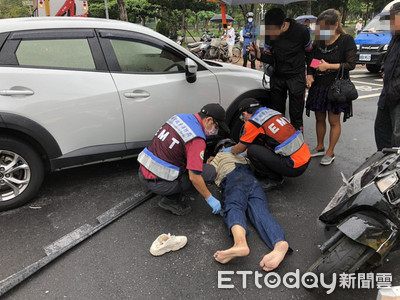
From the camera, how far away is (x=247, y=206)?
9.29 feet

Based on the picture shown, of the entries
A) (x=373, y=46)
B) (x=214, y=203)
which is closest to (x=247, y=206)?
(x=214, y=203)

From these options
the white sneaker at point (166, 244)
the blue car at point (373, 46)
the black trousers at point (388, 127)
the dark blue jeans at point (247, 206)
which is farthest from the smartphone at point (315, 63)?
the blue car at point (373, 46)

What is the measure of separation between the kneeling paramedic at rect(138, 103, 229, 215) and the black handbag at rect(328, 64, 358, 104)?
1670mm

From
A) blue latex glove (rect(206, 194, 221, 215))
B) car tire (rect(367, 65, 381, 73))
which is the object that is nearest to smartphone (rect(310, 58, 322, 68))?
blue latex glove (rect(206, 194, 221, 215))

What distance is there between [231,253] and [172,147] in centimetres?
97

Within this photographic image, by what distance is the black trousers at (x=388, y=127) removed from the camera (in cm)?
300

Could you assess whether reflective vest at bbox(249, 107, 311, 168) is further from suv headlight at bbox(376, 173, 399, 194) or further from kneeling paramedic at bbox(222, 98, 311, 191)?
suv headlight at bbox(376, 173, 399, 194)

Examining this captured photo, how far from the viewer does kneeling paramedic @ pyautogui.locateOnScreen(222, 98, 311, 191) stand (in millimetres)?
3121

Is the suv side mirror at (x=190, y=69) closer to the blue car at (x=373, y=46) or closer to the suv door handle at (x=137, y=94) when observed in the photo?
the suv door handle at (x=137, y=94)

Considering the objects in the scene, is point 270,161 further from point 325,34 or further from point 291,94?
point 325,34

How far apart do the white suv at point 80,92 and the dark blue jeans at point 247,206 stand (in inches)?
40.6

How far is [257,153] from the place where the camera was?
323 centimetres

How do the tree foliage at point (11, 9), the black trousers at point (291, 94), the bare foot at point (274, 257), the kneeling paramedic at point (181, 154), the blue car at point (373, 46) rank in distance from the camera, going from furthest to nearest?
the tree foliage at point (11, 9), the blue car at point (373, 46), the black trousers at point (291, 94), the kneeling paramedic at point (181, 154), the bare foot at point (274, 257)

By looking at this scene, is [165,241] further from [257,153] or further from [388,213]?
[388,213]
